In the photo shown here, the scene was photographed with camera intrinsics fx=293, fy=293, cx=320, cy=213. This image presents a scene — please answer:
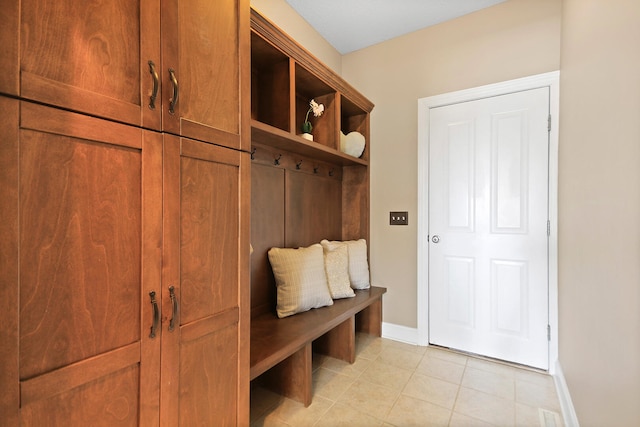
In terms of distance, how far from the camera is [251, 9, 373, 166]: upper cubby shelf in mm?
1750

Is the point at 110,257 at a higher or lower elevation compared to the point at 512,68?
lower

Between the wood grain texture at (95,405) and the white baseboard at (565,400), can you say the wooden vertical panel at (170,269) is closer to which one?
the wood grain texture at (95,405)

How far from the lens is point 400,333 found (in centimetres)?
268

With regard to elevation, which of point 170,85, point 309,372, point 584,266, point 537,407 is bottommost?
point 537,407

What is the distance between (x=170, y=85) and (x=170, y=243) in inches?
20.6

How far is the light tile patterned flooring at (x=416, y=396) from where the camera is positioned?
1.64m

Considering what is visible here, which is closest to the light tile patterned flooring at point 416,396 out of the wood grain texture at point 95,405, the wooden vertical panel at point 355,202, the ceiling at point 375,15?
the wood grain texture at point 95,405

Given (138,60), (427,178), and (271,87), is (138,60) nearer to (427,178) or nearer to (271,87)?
(271,87)

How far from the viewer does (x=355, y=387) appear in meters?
1.95

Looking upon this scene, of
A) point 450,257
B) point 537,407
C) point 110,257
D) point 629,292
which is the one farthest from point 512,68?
point 110,257

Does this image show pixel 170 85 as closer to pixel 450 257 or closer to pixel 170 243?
pixel 170 243

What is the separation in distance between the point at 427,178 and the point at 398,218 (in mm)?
435

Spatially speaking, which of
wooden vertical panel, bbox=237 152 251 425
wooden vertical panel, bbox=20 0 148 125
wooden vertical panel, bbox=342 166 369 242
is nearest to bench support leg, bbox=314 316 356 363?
wooden vertical panel, bbox=342 166 369 242

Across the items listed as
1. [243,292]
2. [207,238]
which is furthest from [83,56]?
[243,292]
